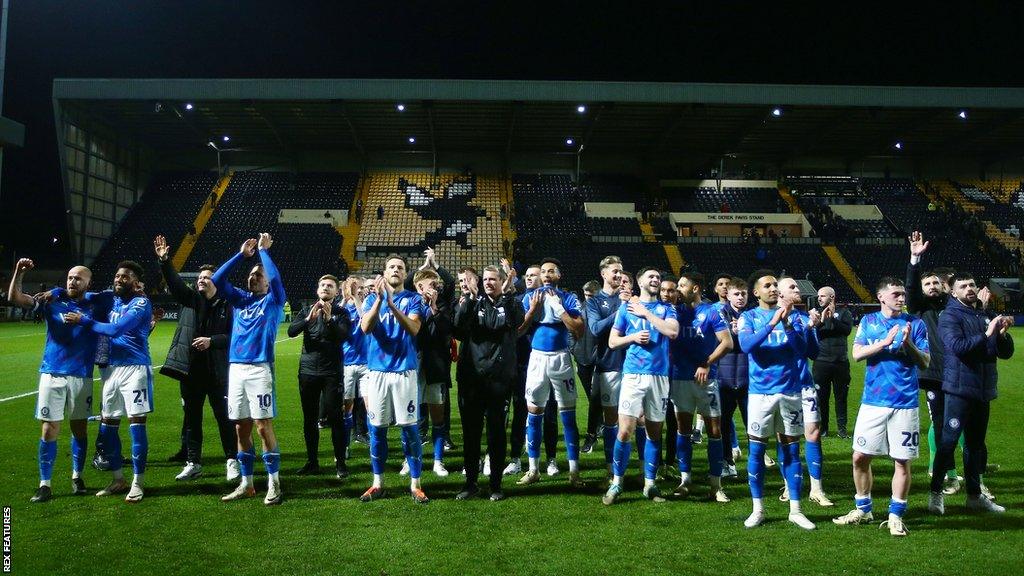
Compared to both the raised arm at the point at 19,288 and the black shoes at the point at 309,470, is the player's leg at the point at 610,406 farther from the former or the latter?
→ the raised arm at the point at 19,288

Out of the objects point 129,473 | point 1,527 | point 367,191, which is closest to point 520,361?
point 129,473

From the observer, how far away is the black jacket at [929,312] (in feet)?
18.9

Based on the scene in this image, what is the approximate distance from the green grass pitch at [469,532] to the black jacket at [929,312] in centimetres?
105

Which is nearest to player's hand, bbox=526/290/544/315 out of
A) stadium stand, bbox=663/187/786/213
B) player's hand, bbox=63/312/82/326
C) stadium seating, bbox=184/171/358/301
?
player's hand, bbox=63/312/82/326

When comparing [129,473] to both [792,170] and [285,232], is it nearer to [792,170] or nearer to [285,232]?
[285,232]

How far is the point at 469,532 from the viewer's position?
5.17 m

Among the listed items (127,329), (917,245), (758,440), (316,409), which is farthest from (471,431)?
(917,245)

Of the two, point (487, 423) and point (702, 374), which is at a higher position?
point (702, 374)

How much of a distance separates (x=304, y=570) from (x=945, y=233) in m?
42.8

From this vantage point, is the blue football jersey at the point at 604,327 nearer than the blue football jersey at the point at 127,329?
No

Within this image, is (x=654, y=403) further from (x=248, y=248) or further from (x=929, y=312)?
(x=248, y=248)

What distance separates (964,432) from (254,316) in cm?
600

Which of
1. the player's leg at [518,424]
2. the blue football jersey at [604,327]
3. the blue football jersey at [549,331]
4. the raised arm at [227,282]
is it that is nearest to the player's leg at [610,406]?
the blue football jersey at [604,327]

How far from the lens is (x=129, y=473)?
7102 millimetres
